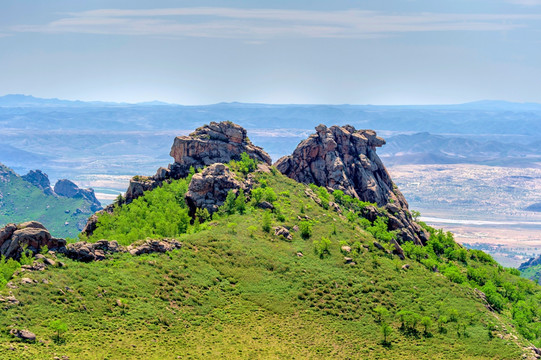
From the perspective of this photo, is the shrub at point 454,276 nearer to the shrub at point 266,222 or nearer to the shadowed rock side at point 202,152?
the shrub at point 266,222

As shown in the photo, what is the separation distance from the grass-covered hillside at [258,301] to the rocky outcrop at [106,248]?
1501 millimetres

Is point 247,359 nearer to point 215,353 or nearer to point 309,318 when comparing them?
point 215,353

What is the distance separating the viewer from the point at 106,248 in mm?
81688

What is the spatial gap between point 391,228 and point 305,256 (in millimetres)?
40124

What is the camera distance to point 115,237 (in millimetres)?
100250

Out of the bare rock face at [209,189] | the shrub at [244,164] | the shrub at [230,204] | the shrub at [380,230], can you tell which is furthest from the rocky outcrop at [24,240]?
the shrub at [380,230]

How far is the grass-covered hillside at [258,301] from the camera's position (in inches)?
2516

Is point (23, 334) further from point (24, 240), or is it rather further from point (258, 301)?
point (258, 301)

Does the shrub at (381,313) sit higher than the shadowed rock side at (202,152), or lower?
lower

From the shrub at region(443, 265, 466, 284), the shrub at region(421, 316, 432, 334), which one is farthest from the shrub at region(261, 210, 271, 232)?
the shrub at region(443, 265, 466, 284)

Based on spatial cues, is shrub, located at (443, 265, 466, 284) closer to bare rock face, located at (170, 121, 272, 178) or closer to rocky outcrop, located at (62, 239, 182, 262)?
rocky outcrop, located at (62, 239, 182, 262)

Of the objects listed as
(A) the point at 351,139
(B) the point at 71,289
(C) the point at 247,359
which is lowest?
(C) the point at 247,359

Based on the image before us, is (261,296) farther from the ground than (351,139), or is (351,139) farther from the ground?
(351,139)

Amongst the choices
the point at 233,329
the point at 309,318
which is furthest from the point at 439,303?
the point at 233,329
